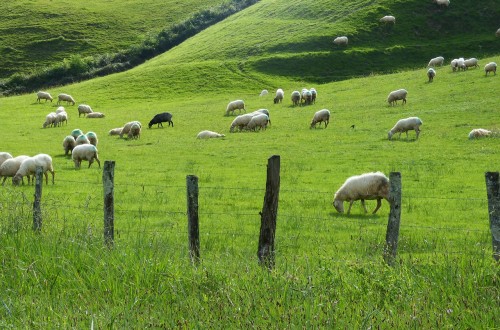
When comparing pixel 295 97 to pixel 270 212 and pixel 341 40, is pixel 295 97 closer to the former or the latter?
pixel 341 40

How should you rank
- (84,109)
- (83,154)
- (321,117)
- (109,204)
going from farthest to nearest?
1. (84,109)
2. (321,117)
3. (83,154)
4. (109,204)

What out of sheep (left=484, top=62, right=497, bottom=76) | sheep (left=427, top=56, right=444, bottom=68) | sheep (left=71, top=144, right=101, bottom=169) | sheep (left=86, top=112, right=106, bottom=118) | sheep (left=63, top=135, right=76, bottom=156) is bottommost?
sheep (left=71, top=144, right=101, bottom=169)

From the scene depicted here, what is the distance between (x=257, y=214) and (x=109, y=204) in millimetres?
7079

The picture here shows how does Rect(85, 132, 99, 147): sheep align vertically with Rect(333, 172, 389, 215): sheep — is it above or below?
above

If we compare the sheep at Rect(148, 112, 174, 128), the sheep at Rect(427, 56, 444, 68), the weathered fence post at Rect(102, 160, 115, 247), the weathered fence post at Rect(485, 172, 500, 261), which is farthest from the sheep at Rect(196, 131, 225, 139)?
the sheep at Rect(427, 56, 444, 68)

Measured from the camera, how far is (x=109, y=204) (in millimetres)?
10883

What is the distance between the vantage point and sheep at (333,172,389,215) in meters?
18.0

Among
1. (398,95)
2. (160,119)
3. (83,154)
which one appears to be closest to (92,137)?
(83,154)

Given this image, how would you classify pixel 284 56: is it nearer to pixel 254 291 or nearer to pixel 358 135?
pixel 358 135

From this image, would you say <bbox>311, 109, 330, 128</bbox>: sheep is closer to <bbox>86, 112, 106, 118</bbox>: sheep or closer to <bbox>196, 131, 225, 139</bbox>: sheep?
<bbox>196, 131, 225, 139</bbox>: sheep

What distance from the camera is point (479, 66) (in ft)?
186

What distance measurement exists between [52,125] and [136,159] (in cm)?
2180

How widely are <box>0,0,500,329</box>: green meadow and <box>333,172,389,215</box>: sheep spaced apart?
378 millimetres

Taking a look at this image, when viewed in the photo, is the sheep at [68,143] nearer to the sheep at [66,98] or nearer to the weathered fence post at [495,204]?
the weathered fence post at [495,204]
